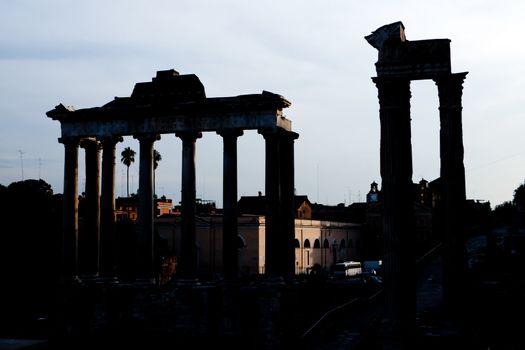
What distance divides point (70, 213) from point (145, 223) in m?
5.44

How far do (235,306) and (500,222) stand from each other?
108059mm

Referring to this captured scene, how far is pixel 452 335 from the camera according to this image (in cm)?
2778

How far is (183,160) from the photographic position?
41.8 metres

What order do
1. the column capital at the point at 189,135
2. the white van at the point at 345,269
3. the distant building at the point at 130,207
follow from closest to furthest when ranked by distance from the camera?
1. the column capital at the point at 189,135
2. the white van at the point at 345,269
3. the distant building at the point at 130,207

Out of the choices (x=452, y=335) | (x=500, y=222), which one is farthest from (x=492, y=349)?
(x=500, y=222)

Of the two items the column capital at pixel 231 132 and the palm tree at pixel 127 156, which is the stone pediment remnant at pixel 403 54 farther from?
the palm tree at pixel 127 156

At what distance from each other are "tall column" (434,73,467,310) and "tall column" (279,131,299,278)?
498 inches

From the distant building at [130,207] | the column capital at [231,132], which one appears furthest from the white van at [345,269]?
the column capital at [231,132]

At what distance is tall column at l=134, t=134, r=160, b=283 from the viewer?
139 ft

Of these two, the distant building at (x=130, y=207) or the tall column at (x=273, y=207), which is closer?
the tall column at (x=273, y=207)

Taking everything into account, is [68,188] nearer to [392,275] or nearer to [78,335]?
[78,335]

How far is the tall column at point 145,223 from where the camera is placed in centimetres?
4228

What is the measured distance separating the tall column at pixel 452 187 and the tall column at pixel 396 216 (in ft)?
21.9

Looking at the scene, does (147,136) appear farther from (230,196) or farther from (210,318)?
(210,318)
